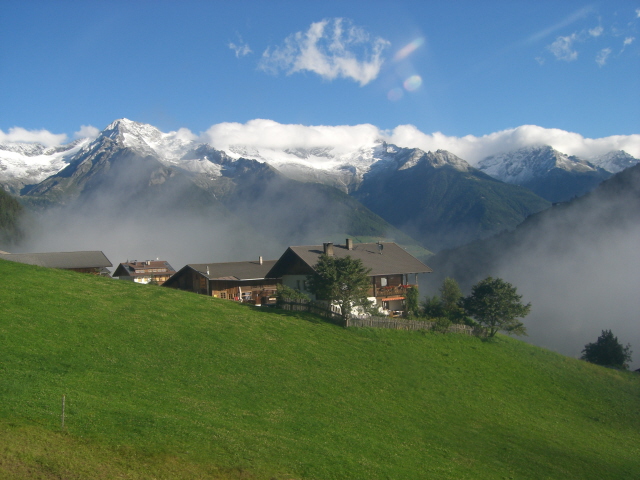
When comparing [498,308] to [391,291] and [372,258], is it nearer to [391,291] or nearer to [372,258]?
[391,291]

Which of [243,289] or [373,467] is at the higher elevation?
[243,289]

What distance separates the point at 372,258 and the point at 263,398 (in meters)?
37.1

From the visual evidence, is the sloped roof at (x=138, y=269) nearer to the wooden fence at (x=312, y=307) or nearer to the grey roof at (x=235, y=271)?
the grey roof at (x=235, y=271)

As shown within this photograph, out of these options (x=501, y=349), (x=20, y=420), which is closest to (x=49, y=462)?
(x=20, y=420)

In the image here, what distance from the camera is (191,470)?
16109mm

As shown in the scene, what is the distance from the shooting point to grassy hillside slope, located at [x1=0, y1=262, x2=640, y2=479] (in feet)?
56.7

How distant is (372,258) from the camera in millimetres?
60562

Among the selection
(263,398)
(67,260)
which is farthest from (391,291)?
(67,260)

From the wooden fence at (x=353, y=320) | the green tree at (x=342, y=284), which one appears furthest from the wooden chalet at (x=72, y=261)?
the green tree at (x=342, y=284)

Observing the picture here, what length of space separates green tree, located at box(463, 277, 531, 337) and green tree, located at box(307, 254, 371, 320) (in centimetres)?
1360

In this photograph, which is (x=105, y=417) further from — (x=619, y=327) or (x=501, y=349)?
(x=619, y=327)

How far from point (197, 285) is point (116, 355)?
123 ft

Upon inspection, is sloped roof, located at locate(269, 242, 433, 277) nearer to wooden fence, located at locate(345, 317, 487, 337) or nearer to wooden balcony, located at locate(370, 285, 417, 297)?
wooden balcony, located at locate(370, 285, 417, 297)

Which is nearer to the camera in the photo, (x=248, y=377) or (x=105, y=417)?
(x=105, y=417)
